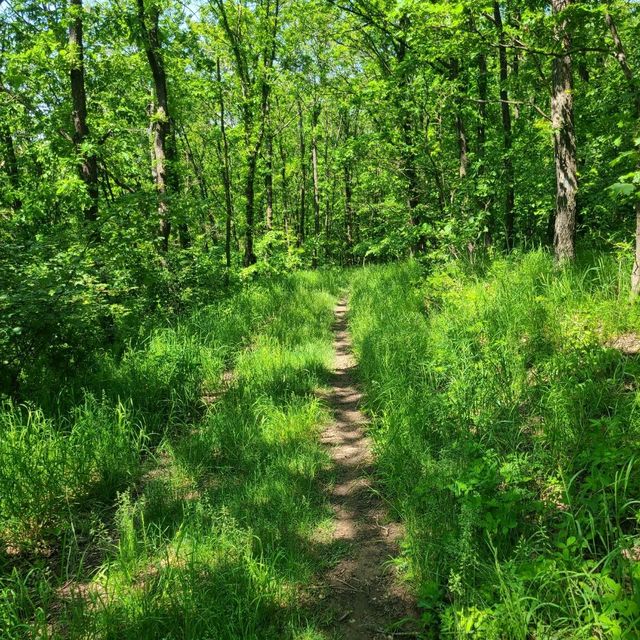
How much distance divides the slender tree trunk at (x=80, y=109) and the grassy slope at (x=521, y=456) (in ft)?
19.2

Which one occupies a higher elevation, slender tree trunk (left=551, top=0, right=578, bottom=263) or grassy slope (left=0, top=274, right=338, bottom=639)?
slender tree trunk (left=551, top=0, right=578, bottom=263)

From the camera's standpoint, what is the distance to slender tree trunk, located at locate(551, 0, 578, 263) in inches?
193

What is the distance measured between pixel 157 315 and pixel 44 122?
3740 millimetres

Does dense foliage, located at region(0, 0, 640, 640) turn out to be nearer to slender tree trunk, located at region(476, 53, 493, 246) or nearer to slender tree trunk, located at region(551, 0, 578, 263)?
slender tree trunk, located at region(551, 0, 578, 263)

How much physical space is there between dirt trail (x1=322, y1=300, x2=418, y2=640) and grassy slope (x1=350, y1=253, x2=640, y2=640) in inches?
7.0

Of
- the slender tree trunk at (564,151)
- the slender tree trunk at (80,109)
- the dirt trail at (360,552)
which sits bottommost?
the dirt trail at (360,552)

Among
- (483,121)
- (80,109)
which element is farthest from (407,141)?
(80,109)

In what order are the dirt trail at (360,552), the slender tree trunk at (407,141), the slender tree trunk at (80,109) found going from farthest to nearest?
1. the slender tree trunk at (407,141)
2. the slender tree trunk at (80,109)
3. the dirt trail at (360,552)

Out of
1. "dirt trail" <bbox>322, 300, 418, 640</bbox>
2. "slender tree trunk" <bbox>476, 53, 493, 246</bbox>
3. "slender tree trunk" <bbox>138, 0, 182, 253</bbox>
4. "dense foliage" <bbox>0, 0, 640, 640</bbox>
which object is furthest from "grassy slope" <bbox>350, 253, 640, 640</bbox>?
"slender tree trunk" <bbox>138, 0, 182, 253</bbox>

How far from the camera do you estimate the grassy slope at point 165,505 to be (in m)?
2.25

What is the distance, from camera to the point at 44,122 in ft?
23.6

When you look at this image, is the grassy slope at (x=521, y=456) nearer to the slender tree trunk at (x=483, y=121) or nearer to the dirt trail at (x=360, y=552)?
the dirt trail at (x=360, y=552)

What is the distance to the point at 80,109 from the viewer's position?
290 inches

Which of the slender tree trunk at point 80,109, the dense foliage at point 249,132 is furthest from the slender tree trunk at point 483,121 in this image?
the slender tree trunk at point 80,109
